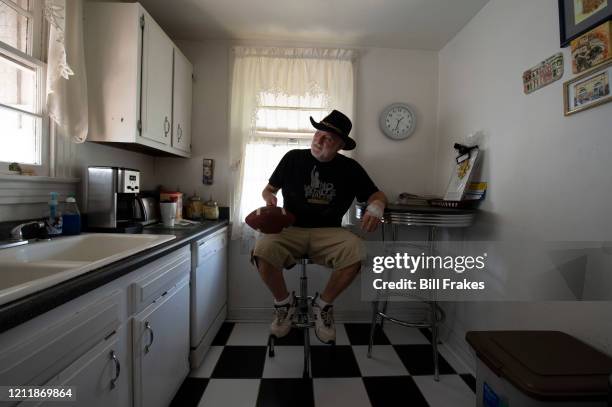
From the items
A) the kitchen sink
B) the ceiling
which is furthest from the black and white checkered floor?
the ceiling

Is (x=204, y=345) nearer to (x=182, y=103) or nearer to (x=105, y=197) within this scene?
(x=105, y=197)

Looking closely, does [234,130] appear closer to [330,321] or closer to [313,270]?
[313,270]

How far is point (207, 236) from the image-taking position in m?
1.83

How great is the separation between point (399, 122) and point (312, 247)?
1455 mm

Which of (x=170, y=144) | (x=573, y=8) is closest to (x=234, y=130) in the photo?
(x=170, y=144)

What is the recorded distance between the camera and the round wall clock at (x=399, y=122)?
243 centimetres

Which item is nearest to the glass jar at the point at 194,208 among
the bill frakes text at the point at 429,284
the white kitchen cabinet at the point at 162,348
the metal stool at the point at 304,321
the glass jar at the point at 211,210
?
the glass jar at the point at 211,210

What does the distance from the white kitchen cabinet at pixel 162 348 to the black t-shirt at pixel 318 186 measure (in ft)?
2.66

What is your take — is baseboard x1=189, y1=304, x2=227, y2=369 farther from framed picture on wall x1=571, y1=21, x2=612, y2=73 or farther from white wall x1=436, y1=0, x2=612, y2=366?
framed picture on wall x1=571, y1=21, x2=612, y2=73

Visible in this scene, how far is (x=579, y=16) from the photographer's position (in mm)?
1159

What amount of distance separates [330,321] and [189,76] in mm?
2148

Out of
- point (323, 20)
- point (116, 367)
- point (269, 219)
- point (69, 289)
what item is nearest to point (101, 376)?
point (116, 367)

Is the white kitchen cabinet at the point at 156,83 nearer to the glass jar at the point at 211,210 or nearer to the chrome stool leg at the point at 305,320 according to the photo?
the glass jar at the point at 211,210

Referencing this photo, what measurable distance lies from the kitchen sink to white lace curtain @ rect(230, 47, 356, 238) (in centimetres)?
100
